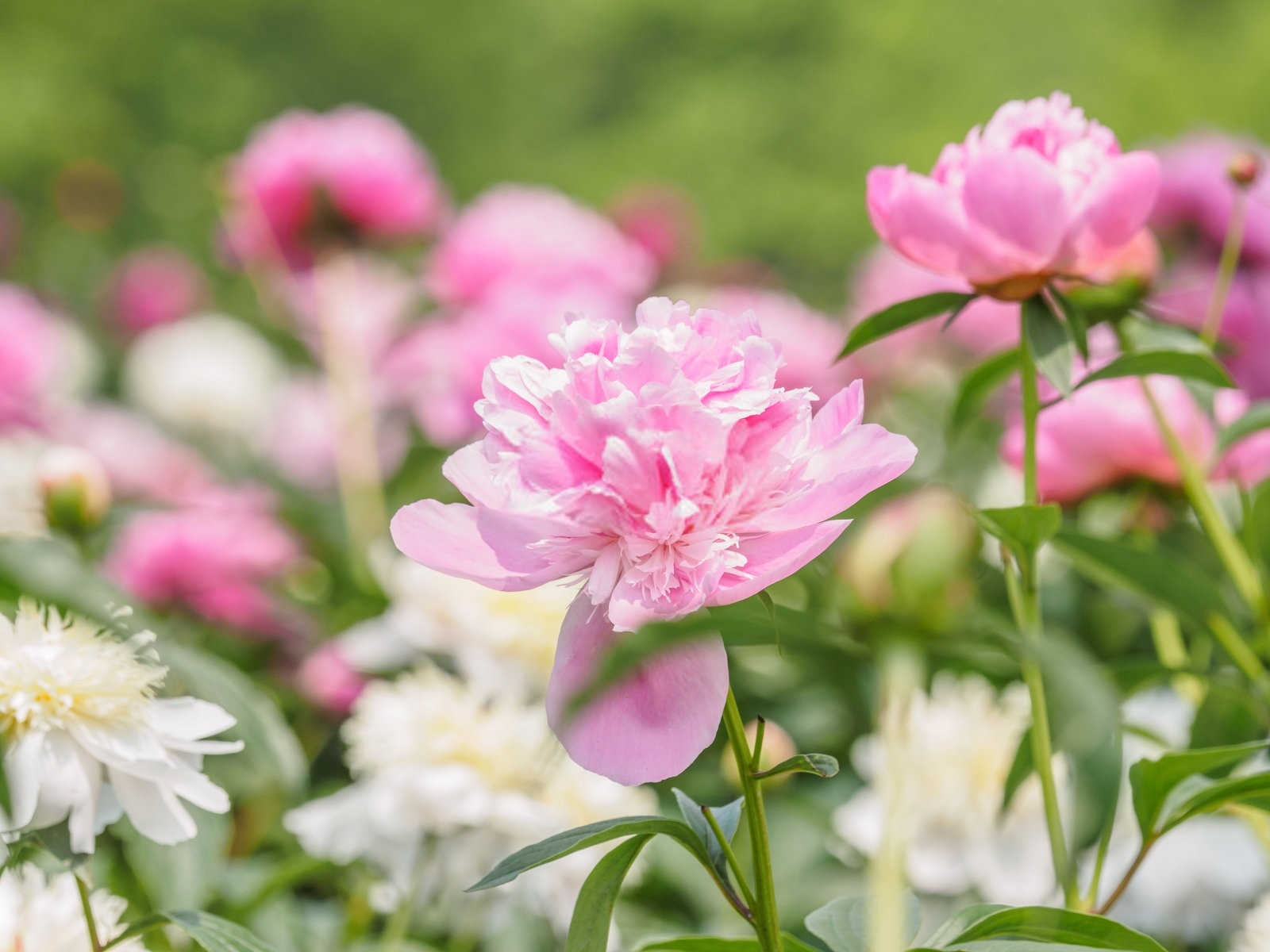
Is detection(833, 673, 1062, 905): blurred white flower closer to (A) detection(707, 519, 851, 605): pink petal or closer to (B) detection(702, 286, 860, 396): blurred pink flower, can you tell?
(A) detection(707, 519, 851, 605): pink petal

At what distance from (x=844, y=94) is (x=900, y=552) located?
4497 millimetres

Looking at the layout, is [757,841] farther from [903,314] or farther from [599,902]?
[903,314]

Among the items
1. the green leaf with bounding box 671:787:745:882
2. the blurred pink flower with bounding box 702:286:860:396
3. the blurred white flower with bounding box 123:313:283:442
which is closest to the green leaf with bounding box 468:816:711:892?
the green leaf with bounding box 671:787:745:882

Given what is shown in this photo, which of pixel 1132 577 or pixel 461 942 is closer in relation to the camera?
pixel 1132 577

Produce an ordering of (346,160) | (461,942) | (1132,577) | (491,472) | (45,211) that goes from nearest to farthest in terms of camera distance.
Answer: (491,472) < (1132,577) < (461,942) < (346,160) < (45,211)

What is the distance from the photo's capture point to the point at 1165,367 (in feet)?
1.39

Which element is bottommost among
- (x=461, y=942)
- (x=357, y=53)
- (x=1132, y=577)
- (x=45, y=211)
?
(x=461, y=942)

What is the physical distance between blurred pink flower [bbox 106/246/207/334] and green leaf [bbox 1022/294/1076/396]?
240 cm

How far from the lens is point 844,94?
182 inches

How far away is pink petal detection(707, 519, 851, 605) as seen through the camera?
29 centimetres

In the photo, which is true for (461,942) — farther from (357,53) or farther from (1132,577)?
(357,53)

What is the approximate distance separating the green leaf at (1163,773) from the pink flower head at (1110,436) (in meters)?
0.21

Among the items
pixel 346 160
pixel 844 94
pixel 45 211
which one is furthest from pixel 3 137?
pixel 346 160

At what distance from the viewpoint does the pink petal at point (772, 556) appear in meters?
0.29
